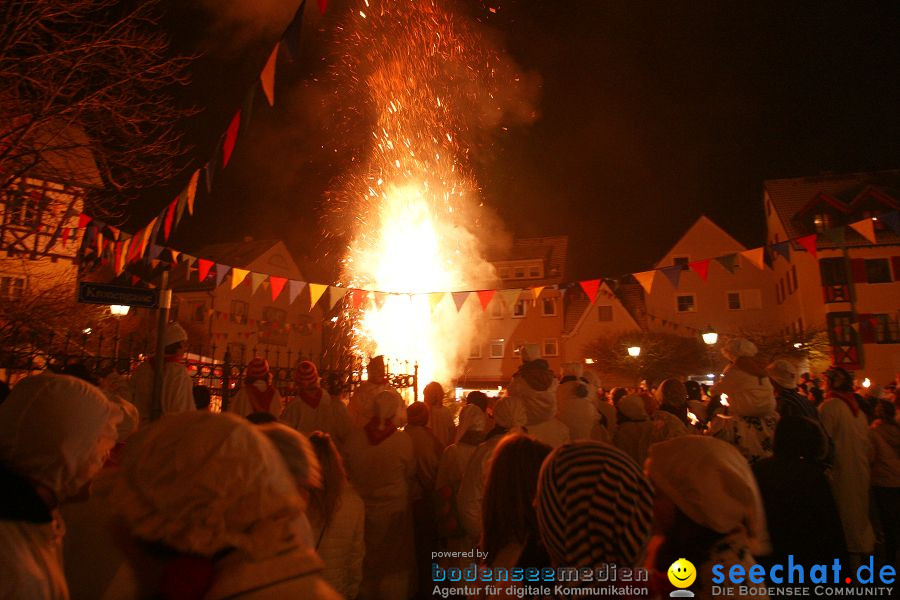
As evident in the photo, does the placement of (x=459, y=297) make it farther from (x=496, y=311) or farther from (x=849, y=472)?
(x=496, y=311)

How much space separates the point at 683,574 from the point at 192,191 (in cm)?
846

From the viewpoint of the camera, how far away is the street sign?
18.9 ft

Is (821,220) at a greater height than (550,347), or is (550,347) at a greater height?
(821,220)

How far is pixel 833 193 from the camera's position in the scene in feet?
123

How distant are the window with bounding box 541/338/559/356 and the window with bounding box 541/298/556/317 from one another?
74.7 inches

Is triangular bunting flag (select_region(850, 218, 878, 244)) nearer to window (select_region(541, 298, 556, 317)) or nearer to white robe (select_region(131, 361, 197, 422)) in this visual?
white robe (select_region(131, 361, 197, 422))

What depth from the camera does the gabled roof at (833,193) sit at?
35.2 metres

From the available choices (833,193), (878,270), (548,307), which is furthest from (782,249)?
(833,193)

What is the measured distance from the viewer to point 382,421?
18.5ft

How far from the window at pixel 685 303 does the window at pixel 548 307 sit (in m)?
8.54

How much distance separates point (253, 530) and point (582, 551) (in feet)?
3.90

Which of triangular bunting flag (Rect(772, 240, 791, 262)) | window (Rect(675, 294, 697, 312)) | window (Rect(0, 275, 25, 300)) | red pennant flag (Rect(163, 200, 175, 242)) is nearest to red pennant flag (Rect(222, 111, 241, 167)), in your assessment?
red pennant flag (Rect(163, 200, 175, 242))

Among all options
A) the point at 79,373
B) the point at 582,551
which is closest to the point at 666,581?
the point at 582,551

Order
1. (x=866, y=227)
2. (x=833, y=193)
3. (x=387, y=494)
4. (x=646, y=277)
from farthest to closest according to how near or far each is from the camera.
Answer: (x=833, y=193)
(x=646, y=277)
(x=866, y=227)
(x=387, y=494)
